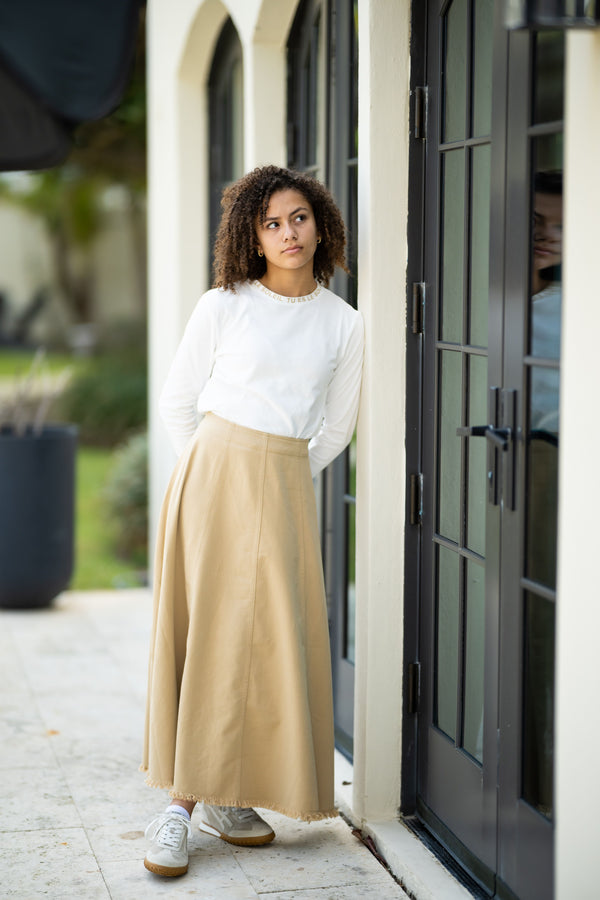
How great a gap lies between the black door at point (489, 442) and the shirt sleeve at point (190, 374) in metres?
0.64

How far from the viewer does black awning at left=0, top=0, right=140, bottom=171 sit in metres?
2.26

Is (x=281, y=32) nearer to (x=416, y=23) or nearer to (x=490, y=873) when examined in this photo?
(x=416, y=23)

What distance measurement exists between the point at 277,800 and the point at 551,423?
1.42 metres

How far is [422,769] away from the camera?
356 cm

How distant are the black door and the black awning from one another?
3.32 ft

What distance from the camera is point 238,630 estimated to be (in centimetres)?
329

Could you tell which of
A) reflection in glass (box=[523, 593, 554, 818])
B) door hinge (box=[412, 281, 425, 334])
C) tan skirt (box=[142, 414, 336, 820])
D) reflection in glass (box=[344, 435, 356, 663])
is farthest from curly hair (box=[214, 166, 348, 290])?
reflection in glass (box=[523, 593, 554, 818])

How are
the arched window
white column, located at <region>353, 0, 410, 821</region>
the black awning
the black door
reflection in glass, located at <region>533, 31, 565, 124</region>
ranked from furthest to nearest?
the arched window
white column, located at <region>353, 0, 410, 821</region>
the black door
reflection in glass, located at <region>533, 31, 565, 124</region>
the black awning

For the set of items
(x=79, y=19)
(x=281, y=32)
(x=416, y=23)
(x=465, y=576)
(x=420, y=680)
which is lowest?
(x=420, y=680)

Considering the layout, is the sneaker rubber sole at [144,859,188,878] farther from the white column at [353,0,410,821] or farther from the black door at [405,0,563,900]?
the black door at [405,0,563,900]

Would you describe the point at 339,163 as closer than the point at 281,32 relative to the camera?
Yes

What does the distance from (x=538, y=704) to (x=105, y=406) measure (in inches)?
428

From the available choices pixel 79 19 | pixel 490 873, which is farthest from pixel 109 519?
pixel 79 19

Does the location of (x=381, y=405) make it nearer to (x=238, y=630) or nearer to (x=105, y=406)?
(x=238, y=630)
